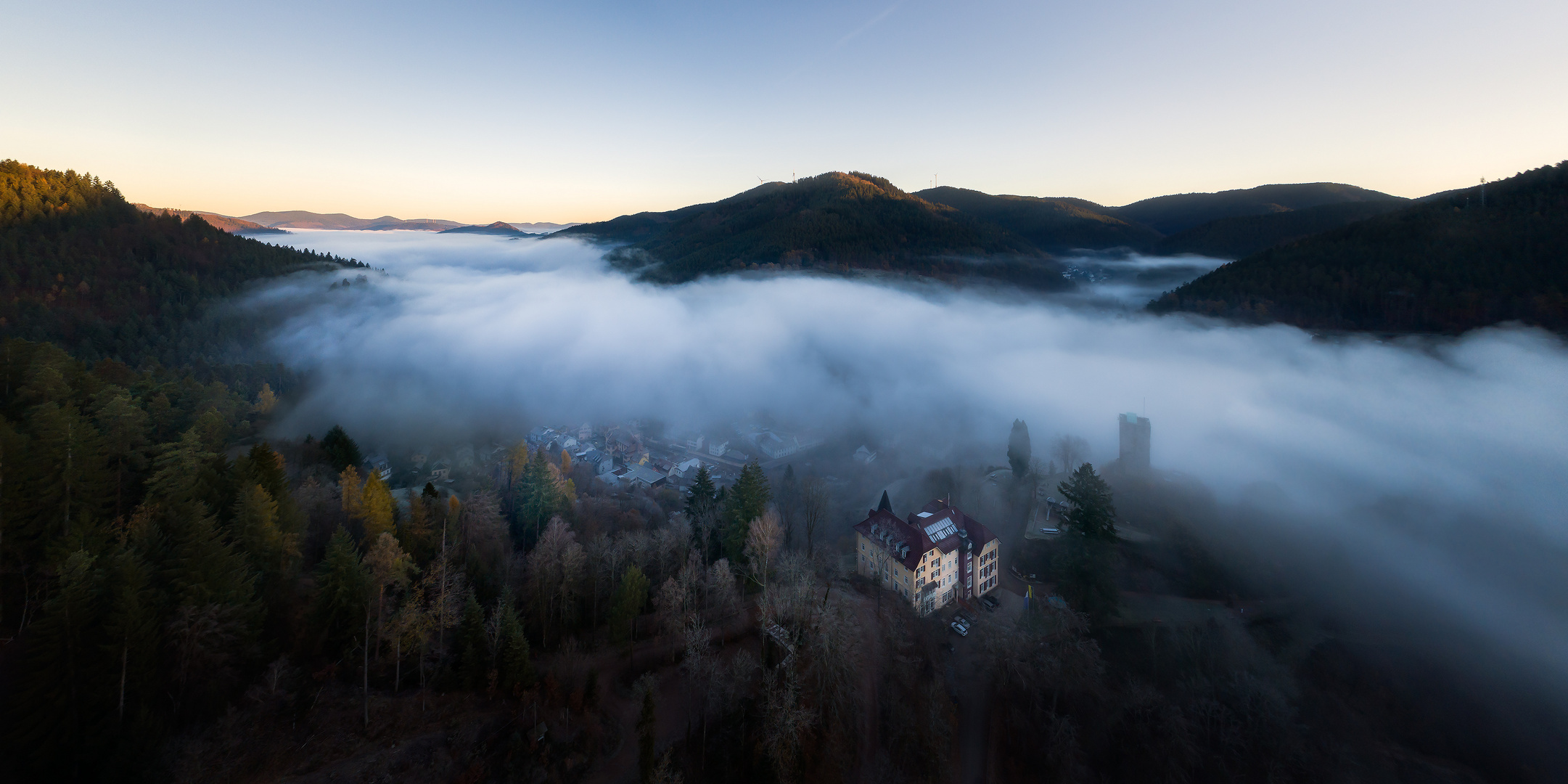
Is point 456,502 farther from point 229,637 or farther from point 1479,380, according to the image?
point 1479,380

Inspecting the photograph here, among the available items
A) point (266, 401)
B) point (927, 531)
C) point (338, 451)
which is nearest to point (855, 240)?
point (927, 531)

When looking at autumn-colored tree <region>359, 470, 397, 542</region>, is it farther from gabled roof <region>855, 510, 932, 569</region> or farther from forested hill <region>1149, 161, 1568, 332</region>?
forested hill <region>1149, 161, 1568, 332</region>

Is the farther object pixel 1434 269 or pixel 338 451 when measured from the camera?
pixel 1434 269

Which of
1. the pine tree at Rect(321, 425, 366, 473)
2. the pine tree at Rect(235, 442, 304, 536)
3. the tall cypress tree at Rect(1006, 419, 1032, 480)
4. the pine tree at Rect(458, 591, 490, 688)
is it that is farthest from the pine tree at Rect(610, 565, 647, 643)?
the tall cypress tree at Rect(1006, 419, 1032, 480)

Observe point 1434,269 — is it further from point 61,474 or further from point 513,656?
point 61,474

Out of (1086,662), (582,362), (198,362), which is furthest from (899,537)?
(582,362)

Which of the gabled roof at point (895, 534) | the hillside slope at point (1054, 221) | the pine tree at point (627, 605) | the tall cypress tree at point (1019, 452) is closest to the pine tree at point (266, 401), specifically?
the pine tree at point (627, 605)

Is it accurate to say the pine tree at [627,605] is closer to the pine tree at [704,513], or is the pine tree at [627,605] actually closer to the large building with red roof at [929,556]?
the pine tree at [704,513]
